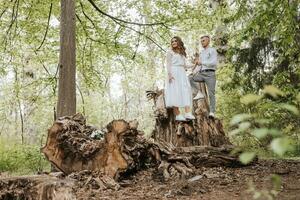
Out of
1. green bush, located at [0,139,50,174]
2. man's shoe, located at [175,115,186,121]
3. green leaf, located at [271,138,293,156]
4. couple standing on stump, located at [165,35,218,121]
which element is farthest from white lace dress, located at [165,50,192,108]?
green leaf, located at [271,138,293,156]

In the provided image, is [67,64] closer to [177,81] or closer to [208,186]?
[177,81]

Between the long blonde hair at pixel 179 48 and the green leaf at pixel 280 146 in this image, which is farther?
the long blonde hair at pixel 179 48

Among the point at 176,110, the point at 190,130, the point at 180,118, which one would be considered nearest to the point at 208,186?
the point at 190,130

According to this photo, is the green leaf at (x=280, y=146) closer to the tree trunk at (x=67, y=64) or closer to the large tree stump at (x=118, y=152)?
the large tree stump at (x=118, y=152)

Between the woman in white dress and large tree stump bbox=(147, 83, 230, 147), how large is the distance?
0.63 feet

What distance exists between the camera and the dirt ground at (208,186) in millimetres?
4785

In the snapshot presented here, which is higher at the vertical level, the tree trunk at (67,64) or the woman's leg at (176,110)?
the tree trunk at (67,64)

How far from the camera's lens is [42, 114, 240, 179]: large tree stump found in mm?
5863

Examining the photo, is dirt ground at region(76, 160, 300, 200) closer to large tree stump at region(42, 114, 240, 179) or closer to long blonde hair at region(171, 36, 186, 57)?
large tree stump at region(42, 114, 240, 179)

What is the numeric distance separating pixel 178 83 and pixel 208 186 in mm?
3394

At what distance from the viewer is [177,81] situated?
27.4 feet

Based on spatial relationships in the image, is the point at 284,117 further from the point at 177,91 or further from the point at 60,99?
the point at 60,99

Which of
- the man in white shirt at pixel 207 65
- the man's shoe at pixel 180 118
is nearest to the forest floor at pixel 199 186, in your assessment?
the man's shoe at pixel 180 118

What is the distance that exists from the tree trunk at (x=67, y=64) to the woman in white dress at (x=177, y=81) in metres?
1.90
